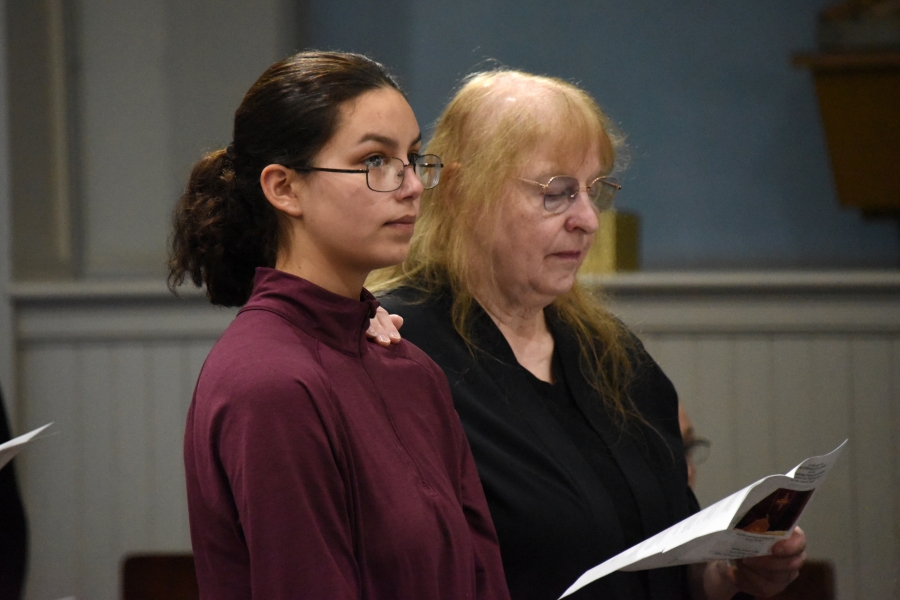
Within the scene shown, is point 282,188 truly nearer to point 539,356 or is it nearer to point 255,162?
point 255,162

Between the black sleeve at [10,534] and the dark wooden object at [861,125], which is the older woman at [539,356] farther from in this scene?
the dark wooden object at [861,125]

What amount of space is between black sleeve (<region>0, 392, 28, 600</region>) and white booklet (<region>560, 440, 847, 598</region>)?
1199mm

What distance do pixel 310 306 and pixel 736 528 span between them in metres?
0.58

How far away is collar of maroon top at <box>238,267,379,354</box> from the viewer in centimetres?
113

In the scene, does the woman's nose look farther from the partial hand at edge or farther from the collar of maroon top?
the collar of maroon top

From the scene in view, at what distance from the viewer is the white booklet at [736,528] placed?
3.81ft

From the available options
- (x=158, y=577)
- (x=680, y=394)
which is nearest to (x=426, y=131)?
(x=680, y=394)

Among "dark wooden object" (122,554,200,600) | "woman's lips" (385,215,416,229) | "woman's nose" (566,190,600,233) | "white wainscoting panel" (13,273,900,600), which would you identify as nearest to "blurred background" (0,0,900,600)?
"white wainscoting panel" (13,273,900,600)

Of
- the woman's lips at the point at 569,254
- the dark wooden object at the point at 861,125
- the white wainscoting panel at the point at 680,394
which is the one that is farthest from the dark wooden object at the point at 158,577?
the dark wooden object at the point at 861,125

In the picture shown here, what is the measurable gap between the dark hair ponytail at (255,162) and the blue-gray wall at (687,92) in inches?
89.6

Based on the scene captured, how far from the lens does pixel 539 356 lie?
1.76m

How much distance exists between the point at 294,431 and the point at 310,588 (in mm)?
148

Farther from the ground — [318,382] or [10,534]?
[318,382]

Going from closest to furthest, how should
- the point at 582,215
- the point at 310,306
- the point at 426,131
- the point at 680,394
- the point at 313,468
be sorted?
the point at 313,468 → the point at 310,306 → the point at 582,215 → the point at 680,394 → the point at 426,131
